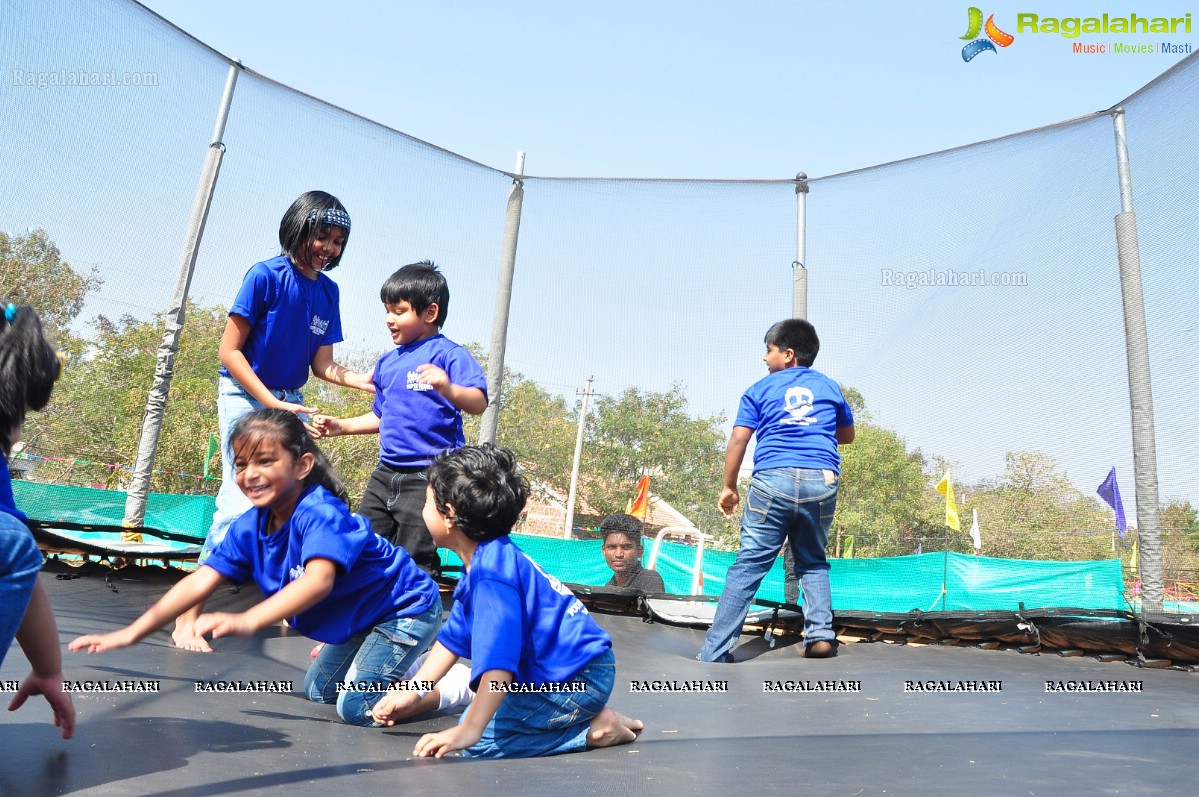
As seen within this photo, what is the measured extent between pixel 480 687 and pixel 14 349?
86 centimetres

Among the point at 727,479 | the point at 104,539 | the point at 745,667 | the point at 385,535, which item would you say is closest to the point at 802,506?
the point at 727,479

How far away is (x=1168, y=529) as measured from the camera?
3502 millimetres

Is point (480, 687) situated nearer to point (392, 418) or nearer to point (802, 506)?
point (392, 418)

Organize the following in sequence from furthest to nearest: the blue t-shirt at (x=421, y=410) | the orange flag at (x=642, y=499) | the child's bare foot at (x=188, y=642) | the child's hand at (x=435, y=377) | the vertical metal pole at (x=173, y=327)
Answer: the orange flag at (x=642, y=499) < the vertical metal pole at (x=173, y=327) < the blue t-shirt at (x=421, y=410) < the child's hand at (x=435, y=377) < the child's bare foot at (x=188, y=642)

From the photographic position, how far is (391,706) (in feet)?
5.74

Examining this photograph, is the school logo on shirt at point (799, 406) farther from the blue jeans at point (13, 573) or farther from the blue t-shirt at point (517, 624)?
the blue jeans at point (13, 573)

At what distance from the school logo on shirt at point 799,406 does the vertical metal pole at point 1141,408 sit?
134 cm

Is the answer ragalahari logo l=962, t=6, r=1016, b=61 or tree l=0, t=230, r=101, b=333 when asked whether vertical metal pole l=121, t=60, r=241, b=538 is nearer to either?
tree l=0, t=230, r=101, b=333

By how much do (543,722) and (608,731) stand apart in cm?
13

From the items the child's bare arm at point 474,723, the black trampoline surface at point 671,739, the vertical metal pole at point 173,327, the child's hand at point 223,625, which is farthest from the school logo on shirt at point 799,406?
the vertical metal pole at point 173,327

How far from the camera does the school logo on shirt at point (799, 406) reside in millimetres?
3180

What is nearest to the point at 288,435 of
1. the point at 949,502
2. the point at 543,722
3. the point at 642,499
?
the point at 543,722

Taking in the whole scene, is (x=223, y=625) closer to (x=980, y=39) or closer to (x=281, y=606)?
(x=281, y=606)

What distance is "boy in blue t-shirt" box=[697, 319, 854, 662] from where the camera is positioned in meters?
3.09
